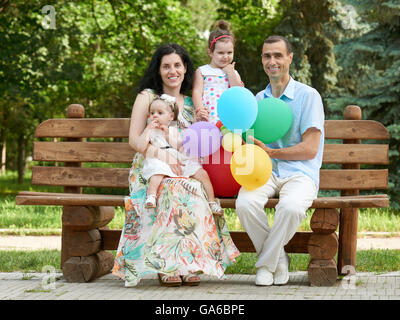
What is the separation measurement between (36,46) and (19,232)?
7.33 meters

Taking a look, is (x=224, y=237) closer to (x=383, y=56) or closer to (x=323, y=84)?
(x=383, y=56)

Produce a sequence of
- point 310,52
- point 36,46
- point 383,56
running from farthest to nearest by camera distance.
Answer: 1. point 310,52
2. point 36,46
3. point 383,56

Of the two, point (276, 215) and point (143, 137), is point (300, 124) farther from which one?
point (143, 137)

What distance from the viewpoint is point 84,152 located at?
209 inches

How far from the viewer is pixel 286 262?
446cm

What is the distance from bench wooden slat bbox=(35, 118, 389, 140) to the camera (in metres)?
5.07

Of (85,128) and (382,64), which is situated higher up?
(382,64)

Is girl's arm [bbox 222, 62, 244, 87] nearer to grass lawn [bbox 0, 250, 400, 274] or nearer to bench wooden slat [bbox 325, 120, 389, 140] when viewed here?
bench wooden slat [bbox 325, 120, 389, 140]

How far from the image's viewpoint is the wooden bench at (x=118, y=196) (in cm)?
449

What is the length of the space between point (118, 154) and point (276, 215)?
1.58 metres

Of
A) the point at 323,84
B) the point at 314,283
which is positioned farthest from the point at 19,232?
the point at 323,84

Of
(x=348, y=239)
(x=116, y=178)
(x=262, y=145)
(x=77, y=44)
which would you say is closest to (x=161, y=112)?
(x=262, y=145)

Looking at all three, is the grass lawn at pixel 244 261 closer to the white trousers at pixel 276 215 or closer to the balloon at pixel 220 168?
the white trousers at pixel 276 215

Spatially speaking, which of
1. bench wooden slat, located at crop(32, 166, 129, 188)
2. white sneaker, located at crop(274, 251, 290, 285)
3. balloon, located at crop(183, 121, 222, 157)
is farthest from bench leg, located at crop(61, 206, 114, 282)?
white sneaker, located at crop(274, 251, 290, 285)
